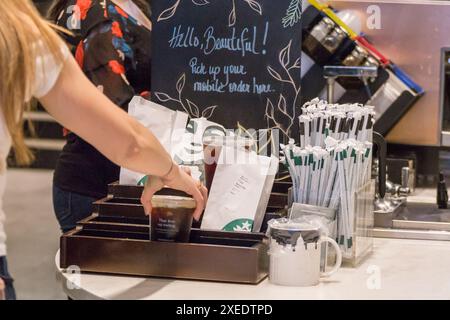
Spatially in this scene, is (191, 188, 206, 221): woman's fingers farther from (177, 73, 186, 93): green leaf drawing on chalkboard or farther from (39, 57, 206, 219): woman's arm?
(177, 73, 186, 93): green leaf drawing on chalkboard

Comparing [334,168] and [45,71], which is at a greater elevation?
[45,71]

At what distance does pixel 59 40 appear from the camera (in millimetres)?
1867

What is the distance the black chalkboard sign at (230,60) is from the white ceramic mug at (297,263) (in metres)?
0.65

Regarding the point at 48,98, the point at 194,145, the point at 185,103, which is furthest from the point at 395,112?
the point at 48,98

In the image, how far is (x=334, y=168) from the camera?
240cm

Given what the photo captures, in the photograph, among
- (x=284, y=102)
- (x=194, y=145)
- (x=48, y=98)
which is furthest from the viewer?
(x=284, y=102)

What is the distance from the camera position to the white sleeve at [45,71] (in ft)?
6.00

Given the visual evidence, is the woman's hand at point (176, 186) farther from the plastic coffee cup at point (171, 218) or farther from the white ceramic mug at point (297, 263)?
the white ceramic mug at point (297, 263)

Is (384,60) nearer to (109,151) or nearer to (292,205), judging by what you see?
(292,205)

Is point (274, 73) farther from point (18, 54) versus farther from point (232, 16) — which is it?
point (18, 54)

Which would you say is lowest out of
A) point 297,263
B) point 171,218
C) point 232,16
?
point 297,263

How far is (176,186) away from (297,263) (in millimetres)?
370

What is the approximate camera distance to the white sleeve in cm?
183

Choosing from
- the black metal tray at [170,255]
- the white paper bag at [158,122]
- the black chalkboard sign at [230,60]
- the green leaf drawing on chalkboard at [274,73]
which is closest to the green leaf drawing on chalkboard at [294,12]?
the black chalkboard sign at [230,60]
